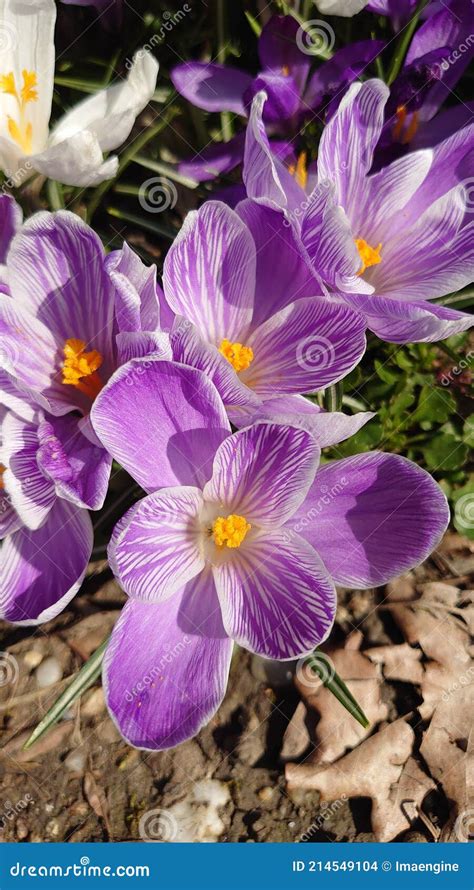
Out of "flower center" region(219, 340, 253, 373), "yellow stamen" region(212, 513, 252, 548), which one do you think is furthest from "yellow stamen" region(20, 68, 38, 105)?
"yellow stamen" region(212, 513, 252, 548)

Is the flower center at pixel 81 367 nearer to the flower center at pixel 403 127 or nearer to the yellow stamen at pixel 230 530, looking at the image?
the yellow stamen at pixel 230 530

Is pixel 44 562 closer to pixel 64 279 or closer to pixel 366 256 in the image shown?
pixel 64 279

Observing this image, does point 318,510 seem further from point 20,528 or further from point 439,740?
point 439,740

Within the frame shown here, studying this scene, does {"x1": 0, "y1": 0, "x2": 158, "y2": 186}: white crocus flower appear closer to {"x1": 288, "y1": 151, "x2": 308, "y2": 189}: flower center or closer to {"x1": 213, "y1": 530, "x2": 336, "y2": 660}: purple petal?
{"x1": 288, "y1": 151, "x2": 308, "y2": 189}: flower center

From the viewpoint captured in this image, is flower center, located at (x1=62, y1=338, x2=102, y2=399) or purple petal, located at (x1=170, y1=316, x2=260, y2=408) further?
flower center, located at (x1=62, y1=338, x2=102, y2=399)

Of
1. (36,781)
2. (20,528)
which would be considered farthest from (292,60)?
(36,781)

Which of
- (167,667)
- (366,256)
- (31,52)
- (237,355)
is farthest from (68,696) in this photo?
(31,52)
